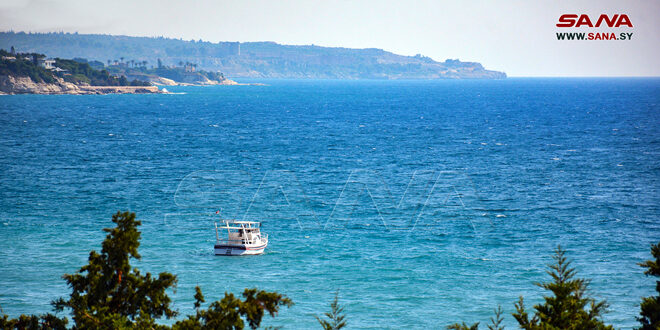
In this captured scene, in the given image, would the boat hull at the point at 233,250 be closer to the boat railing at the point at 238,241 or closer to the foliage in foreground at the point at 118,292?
the boat railing at the point at 238,241

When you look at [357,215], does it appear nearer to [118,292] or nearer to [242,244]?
[242,244]

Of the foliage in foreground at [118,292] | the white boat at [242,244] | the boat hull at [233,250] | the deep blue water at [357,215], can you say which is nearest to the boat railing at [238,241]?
the white boat at [242,244]

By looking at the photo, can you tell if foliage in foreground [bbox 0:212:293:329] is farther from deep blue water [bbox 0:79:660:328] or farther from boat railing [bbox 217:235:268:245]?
boat railing [bbox 217:235:268:245]

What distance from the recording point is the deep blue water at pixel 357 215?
5416 centimetres

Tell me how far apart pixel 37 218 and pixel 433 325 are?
4972 cm

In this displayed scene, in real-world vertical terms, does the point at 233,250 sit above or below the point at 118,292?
above

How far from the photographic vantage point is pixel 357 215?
80.1m

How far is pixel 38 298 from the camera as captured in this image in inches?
2021

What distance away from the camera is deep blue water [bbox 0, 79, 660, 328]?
178 ft

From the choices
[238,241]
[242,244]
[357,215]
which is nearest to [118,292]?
[242,244]

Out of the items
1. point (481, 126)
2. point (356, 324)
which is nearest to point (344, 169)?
point (356, 324)

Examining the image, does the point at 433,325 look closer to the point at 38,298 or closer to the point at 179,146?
the point at 38,298

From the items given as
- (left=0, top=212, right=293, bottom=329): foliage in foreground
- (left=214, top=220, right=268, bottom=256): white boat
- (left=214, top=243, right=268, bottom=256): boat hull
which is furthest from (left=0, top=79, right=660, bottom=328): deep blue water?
(left=0, top=212, right=293, bottom=329): foliage in foreground

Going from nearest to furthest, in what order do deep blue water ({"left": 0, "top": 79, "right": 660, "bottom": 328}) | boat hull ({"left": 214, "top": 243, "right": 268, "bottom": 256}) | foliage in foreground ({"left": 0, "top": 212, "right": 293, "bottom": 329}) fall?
1. foliage in foreground ({"left": 0, "top": 212, "right": 293, "bottom": 329})
2. deep blue water ({"left": 0, "top": 79, "right": 660, "bottom": 328})
3. boat hull ({"left": 214, "top": 243, "right": 268, "bottom": 256})
